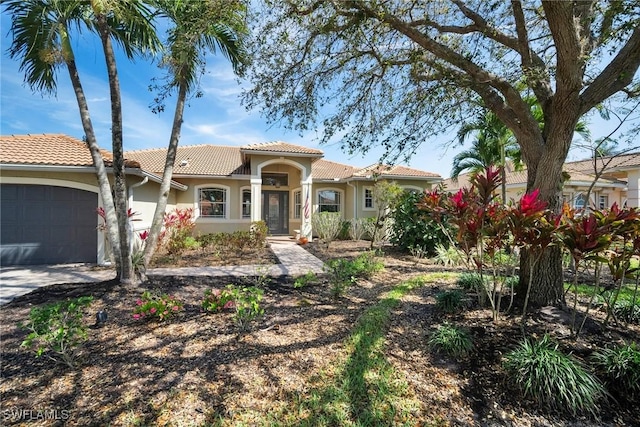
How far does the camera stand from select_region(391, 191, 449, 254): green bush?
414 inches

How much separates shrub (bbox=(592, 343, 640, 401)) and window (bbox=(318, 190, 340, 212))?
49.1 ft

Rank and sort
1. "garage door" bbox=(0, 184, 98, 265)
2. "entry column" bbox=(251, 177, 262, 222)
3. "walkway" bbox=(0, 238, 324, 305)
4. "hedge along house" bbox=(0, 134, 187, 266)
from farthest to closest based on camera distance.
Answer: "entry column" bbox=(251, 177, 262, 222) < "garage door" bbox=(0, 184, 98, 265) < "hedge along house" bbox=(0, 134, 187, 266) < "walkway" bbox=(0, 238, 324, 305)

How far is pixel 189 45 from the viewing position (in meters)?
5.40

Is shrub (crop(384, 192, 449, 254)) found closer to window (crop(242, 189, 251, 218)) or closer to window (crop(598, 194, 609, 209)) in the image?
window (crop(242, 189, 251, 218))

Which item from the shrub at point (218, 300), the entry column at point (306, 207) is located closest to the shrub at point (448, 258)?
the entry column at point (306, 207)

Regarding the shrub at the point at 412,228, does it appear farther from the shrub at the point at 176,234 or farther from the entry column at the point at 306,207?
the shrub at the point at 176,234

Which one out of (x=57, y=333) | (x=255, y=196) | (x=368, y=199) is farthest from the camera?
(x=368, y=199)

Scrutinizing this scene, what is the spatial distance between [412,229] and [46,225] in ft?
40.9

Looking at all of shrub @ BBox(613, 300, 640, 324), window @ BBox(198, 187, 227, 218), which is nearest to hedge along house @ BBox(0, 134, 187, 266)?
window @ BBox(198, 187, 227, 218)

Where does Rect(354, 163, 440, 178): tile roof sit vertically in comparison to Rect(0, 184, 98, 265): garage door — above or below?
above

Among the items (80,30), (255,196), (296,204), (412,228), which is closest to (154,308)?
(80,30)

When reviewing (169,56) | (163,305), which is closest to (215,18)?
(169,56)

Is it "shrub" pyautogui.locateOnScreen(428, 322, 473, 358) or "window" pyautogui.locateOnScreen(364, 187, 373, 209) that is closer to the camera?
"shrub" pyautogui.locateOnScreen(428, 322, 473, 358)

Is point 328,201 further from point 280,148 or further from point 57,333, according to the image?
point 57,333
